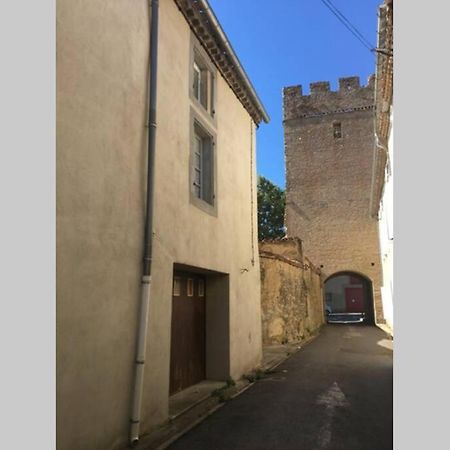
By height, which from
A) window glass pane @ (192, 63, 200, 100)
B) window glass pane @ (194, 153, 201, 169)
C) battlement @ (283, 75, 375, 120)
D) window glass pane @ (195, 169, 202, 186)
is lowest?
window glass pane @ (195, 169, 202, 186)

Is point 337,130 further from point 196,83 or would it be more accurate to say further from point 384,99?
point 196,83

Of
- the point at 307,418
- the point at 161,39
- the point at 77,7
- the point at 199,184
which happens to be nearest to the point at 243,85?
the point at 199,184

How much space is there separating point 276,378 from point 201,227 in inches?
151

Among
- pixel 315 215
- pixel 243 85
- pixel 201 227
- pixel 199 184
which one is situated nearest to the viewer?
pixel 201 227

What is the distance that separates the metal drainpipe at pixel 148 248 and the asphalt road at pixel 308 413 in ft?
1.96

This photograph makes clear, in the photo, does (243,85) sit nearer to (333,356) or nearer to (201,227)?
(201,227)

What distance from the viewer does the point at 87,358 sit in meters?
4.11

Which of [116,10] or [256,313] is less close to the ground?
[116,10]

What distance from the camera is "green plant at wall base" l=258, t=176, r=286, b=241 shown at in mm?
35188

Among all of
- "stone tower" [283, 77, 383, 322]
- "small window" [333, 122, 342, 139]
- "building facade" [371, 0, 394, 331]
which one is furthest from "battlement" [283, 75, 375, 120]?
"building facade" [371, 0, 394, 331]

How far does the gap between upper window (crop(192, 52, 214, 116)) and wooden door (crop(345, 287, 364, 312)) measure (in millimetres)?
36953

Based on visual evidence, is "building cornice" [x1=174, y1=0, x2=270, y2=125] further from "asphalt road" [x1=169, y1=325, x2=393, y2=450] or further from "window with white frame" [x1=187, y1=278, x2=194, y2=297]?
"asphalt road" [x1=169, y1=325, x2=393, y2=450]

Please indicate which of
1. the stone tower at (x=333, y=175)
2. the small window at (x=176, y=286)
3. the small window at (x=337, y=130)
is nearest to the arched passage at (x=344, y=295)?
the stone tower at (x=333, y=175)

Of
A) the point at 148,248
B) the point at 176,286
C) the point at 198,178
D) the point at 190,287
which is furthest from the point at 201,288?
the point at 148,248
